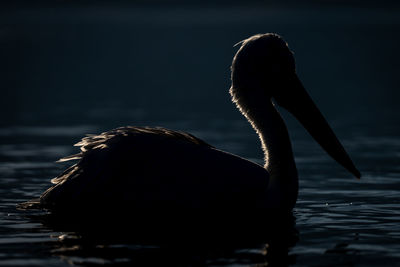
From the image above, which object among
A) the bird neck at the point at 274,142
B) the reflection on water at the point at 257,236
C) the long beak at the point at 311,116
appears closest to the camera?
the reflection on water at the point at 257,236

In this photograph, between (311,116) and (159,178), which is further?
(311,116)

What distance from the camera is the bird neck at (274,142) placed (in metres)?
9.32

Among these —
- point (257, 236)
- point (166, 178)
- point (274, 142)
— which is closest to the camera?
point (257, 236)

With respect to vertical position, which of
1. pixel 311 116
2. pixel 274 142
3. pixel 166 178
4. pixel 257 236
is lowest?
pixel 257 236

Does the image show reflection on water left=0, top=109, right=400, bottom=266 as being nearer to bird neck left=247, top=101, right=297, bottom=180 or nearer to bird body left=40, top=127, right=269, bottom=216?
bird body left=40, top=127, right=269, bottom=216

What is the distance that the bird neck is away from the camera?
9.32 meters

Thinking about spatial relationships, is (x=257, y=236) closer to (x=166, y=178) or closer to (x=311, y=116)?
(x=166, y=178)

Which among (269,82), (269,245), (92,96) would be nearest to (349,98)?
(92,96)

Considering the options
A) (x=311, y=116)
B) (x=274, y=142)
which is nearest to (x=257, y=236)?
(x=274, y=142)

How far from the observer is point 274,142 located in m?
9.53

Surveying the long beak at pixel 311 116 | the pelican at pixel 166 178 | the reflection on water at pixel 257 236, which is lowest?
the reflection on water at pixel 257 236

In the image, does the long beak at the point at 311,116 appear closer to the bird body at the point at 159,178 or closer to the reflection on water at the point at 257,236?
the reflection on water at the point at 257,236

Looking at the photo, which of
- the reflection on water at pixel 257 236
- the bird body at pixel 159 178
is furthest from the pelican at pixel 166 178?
the reflection on water at pixel 257 236

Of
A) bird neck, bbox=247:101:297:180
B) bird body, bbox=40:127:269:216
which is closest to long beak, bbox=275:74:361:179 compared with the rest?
bird neck, bbox=247:101:297:180
